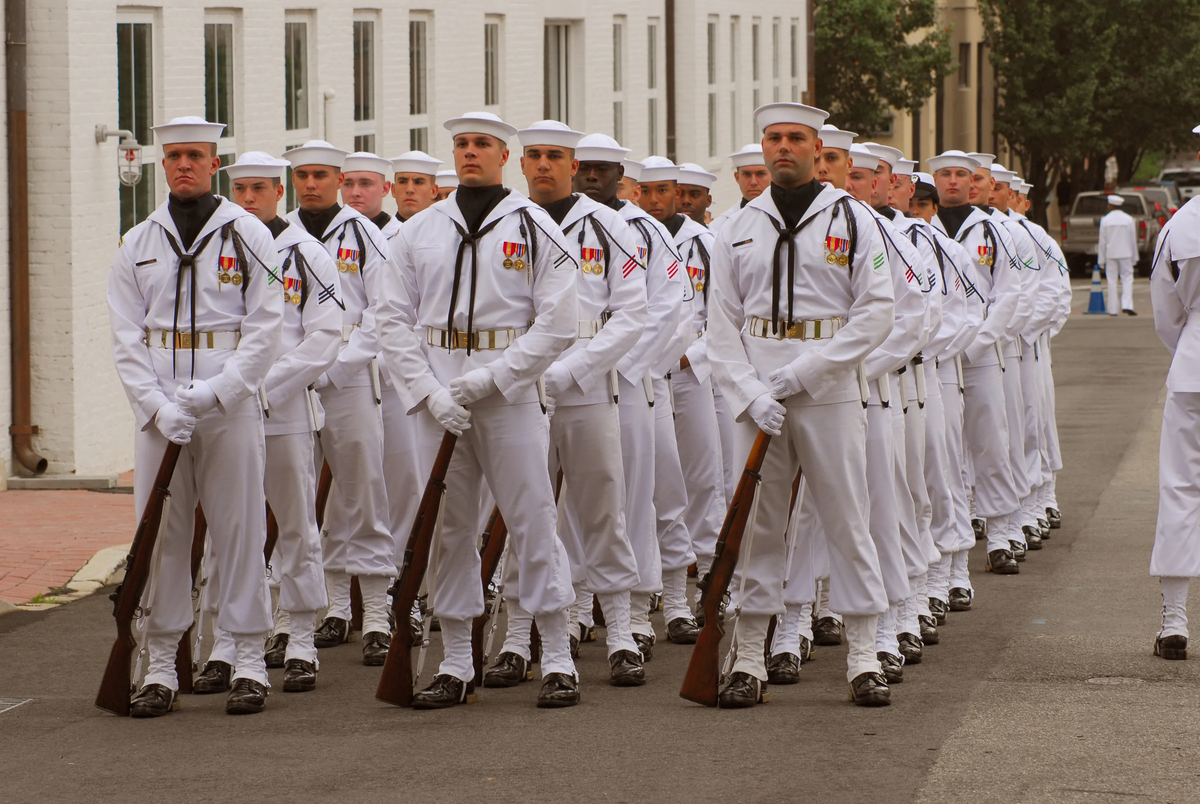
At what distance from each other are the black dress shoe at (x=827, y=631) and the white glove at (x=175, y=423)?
3.20 metres

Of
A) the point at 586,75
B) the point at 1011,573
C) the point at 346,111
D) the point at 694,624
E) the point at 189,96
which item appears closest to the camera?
the point at 694,624

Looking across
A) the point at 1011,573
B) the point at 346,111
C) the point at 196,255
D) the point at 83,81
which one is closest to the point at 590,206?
the point at 196,255

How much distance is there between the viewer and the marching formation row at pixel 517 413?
779 centimetres

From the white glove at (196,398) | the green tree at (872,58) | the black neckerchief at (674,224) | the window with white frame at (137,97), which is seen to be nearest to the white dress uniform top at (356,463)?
the white glove at (196,398)

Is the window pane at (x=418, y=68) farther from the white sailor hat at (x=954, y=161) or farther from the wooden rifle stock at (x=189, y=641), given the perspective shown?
the wooden rifle stock at (x=189, y=641)

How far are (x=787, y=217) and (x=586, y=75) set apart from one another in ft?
56.2

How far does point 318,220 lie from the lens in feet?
31.9

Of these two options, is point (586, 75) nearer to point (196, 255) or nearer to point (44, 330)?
point (44, 330)

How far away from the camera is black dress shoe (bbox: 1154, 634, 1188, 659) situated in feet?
28.2

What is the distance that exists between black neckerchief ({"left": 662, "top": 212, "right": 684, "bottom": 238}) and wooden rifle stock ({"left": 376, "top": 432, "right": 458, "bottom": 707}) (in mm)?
3278

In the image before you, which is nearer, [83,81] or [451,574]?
[451,574]

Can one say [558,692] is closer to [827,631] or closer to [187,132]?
[827,631]

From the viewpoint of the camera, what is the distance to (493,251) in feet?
25.7

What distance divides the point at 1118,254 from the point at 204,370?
87.3ft
